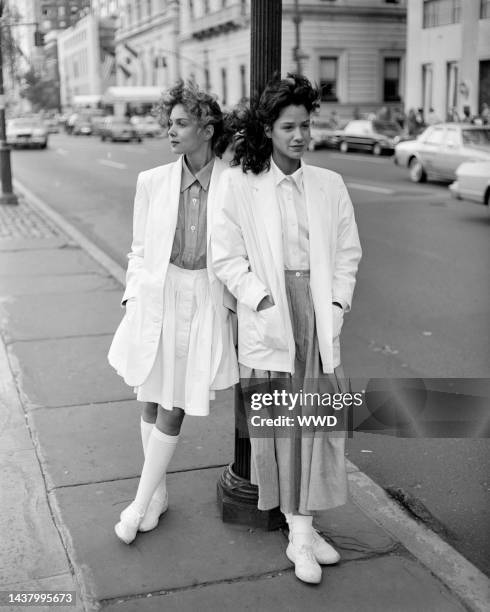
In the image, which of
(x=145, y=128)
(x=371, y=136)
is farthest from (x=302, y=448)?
(x=145, y=128)

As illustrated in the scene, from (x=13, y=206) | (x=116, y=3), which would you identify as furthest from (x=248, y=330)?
(x=116, y=3)

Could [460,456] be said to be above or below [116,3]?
below

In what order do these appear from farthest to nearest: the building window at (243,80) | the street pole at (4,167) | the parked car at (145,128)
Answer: the parked car at (145,128), the building window at (243,80), the street pole at (4,167)

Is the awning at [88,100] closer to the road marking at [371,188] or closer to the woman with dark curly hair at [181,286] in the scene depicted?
the road marking at [371,188]

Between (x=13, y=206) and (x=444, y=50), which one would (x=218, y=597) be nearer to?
(x=13, y=206)

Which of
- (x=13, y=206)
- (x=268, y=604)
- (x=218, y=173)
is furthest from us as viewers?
(x=13, y=206)

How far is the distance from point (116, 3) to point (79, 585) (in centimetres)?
5376

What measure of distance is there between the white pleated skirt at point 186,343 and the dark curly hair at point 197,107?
0.56m

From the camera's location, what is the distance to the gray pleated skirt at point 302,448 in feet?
10.7

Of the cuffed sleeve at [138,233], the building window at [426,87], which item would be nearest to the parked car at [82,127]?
the building window at [426,87]

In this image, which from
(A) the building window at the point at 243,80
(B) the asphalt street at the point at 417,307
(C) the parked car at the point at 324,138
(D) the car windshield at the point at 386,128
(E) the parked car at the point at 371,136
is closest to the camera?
(B) the asphalt street at the point at 417,307

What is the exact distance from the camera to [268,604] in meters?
3.07

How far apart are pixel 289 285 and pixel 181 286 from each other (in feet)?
1.55

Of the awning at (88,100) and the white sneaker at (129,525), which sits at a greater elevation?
the awning at (88,100)
